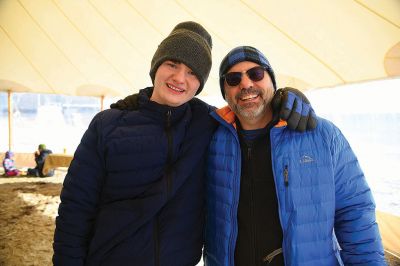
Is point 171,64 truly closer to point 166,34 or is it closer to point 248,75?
point 248,75

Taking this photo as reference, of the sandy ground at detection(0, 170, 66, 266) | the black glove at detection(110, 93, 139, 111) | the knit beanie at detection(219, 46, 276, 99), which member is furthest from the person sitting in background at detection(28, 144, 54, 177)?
the knit beanie at detection(219, 46, 276, 99)

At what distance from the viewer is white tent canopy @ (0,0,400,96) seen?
3184 millimetres

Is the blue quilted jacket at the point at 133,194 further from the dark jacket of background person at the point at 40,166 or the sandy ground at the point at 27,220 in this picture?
the dark jacket of background person at the point at 40,166

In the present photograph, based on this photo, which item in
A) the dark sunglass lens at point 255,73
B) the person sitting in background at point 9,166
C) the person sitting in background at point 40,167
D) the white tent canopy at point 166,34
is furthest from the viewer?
the person sitting in background at point 40,167

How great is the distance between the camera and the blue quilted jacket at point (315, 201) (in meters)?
1.00

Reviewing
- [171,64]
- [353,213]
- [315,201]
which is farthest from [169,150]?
[353,213]

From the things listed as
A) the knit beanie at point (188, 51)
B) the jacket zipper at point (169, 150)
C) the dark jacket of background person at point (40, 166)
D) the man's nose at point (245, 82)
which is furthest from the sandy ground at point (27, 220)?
the man's nose at point (245, 82)

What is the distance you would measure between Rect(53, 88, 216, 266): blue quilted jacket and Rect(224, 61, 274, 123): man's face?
0.85 feet

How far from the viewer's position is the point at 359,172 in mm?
1057

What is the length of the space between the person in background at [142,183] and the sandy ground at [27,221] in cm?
188

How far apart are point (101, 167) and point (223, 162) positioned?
19.9 inches

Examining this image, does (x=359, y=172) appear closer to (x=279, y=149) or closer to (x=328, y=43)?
(x=279, y=149)

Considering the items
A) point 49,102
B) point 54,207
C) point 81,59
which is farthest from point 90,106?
point 54,207

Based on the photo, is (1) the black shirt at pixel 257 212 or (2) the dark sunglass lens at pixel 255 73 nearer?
(1) the black shirt at pixel 257 212
